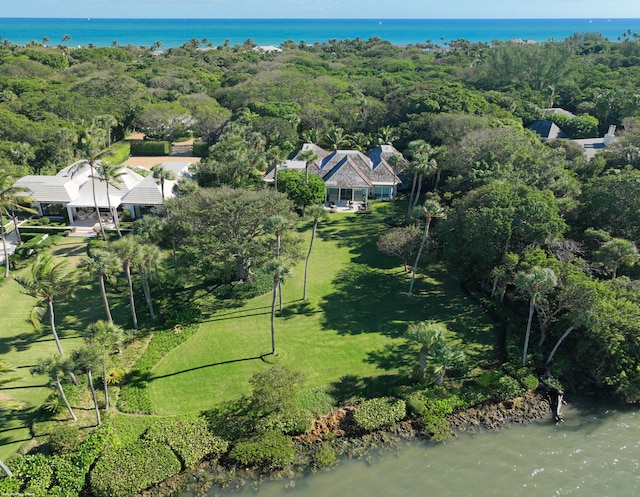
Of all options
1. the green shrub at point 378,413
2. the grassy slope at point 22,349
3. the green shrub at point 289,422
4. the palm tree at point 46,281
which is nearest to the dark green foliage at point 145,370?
the grassy slope at point 22,349

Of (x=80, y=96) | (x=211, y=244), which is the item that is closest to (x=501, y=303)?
(x=211, y=244)

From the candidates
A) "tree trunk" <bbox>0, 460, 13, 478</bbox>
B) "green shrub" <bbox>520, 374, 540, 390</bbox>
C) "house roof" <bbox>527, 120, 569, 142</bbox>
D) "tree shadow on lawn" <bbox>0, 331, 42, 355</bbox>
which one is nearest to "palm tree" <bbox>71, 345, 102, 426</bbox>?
"tree trunk" <bbox>0, 460, 13, 478</bbox>

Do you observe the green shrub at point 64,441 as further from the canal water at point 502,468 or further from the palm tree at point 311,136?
the palm tree at point 311,136

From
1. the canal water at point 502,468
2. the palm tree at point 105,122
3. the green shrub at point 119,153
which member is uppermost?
the palm tree at point 105,122

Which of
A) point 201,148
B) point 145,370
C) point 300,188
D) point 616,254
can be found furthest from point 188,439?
point 201,148

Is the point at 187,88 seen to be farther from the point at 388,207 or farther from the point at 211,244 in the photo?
→ the point at 211,244

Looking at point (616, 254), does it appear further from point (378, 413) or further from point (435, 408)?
point (378, 413)

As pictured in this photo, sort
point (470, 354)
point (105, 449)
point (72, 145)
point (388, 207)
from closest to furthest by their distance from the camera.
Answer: point (105, 449) < point (470, 354) < point (388, 207) < point (72, 145)
